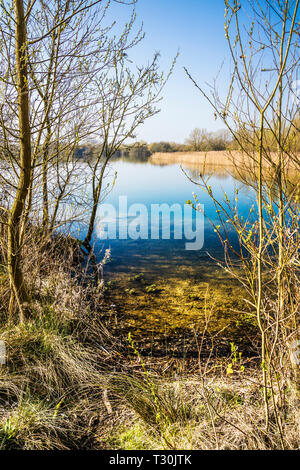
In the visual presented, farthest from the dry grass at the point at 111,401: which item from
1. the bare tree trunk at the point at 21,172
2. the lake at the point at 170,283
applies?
the lake at the point at 170,283

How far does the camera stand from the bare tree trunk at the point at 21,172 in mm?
2691

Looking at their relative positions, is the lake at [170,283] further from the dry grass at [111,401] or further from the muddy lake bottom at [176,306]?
the dry grass at [111,401]

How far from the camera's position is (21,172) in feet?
10.1

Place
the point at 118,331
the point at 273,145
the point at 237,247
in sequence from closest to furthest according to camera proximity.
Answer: the point at 273,145 → the point at 118,331 → the point at 237,247

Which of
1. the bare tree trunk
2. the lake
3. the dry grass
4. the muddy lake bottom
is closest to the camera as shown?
the dry grass

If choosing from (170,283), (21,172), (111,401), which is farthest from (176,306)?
(21,172)

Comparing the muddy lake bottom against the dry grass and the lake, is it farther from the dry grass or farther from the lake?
the dry grass

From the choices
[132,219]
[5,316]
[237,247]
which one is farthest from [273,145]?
[132,219]

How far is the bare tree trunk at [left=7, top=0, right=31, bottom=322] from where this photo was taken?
269 centimetres

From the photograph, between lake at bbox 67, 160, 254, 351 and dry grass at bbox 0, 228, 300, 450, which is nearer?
dry grass at bbox 0, 228, 300, 450

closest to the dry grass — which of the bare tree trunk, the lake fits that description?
the bare tree trunk

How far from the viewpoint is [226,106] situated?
6.49 feet
